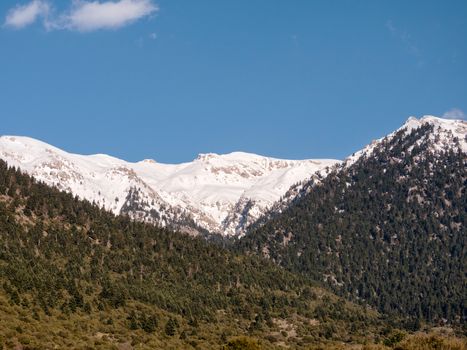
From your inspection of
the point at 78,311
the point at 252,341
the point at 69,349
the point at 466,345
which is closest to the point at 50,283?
the point at 78,311

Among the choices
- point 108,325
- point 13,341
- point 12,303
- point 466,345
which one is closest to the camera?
point 466,345

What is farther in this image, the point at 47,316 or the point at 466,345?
the point at 47,316

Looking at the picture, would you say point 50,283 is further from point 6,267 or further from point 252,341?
point 252,341

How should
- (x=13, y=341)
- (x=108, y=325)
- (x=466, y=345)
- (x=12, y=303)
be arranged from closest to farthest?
(x=466, y=345), (x=13, y=341), (x=12, y=303), (x=108, y=325)

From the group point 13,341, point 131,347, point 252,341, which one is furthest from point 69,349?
point 252,341

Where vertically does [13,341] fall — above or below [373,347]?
below

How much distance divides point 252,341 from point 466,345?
45851 millimetres

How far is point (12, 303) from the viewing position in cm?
17650

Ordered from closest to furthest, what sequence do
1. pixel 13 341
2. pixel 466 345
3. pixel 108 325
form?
pixel 466 345 < pixel 13 341 < pixel 108 325

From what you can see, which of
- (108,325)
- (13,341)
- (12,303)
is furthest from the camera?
(108,325)

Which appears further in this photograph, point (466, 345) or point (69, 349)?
point (69, 349)

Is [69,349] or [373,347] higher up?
[373,347]

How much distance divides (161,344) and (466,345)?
81.8 metres

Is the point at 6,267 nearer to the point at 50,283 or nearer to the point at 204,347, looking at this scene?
the point at 50,283
